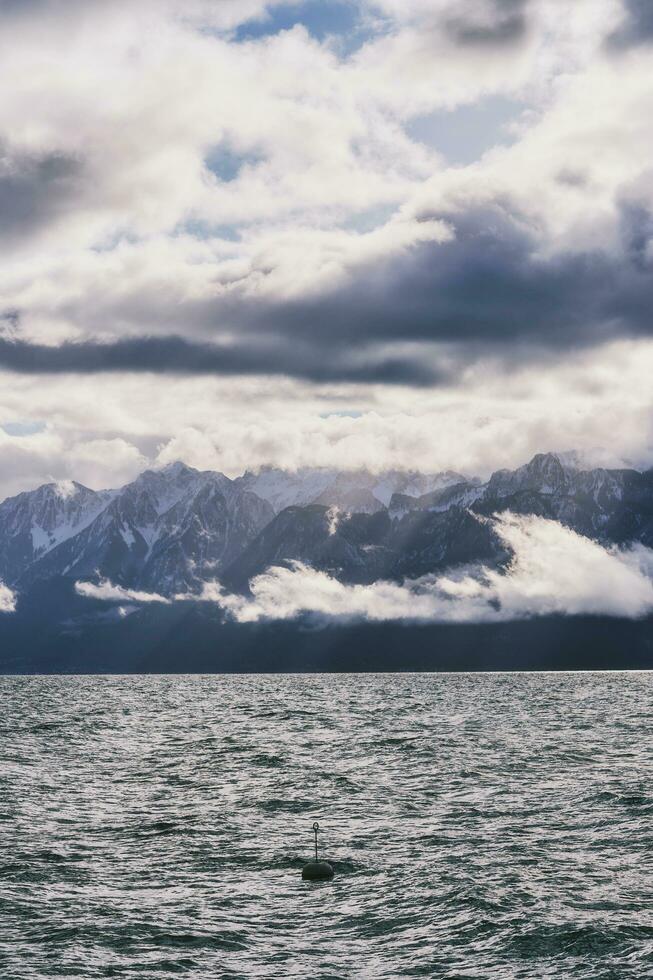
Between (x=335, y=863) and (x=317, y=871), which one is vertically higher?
(x=317, y=871)

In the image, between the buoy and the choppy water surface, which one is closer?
the choppy water surface

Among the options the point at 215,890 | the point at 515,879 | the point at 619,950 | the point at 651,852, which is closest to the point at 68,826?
the point at 215,890

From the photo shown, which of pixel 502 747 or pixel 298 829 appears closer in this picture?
pixel 298 829

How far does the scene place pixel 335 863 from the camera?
49281 millimetres

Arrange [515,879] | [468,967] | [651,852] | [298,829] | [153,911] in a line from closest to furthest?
[468,967] → [153,911] → [515,879] → [651,852] → [298,829]

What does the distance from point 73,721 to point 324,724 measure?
44260 mm

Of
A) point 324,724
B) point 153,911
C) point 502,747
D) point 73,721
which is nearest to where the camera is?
point 153,911

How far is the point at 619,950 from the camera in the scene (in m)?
34.8

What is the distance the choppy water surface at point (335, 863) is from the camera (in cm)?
3512

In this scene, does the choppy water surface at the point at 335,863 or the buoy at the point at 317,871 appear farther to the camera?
the buoy at the point at 317,871

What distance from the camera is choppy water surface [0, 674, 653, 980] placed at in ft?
115

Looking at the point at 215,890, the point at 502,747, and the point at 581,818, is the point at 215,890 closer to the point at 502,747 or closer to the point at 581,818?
the point at 581,818

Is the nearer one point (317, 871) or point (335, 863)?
point (317, 871)

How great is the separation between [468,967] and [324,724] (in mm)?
114381
